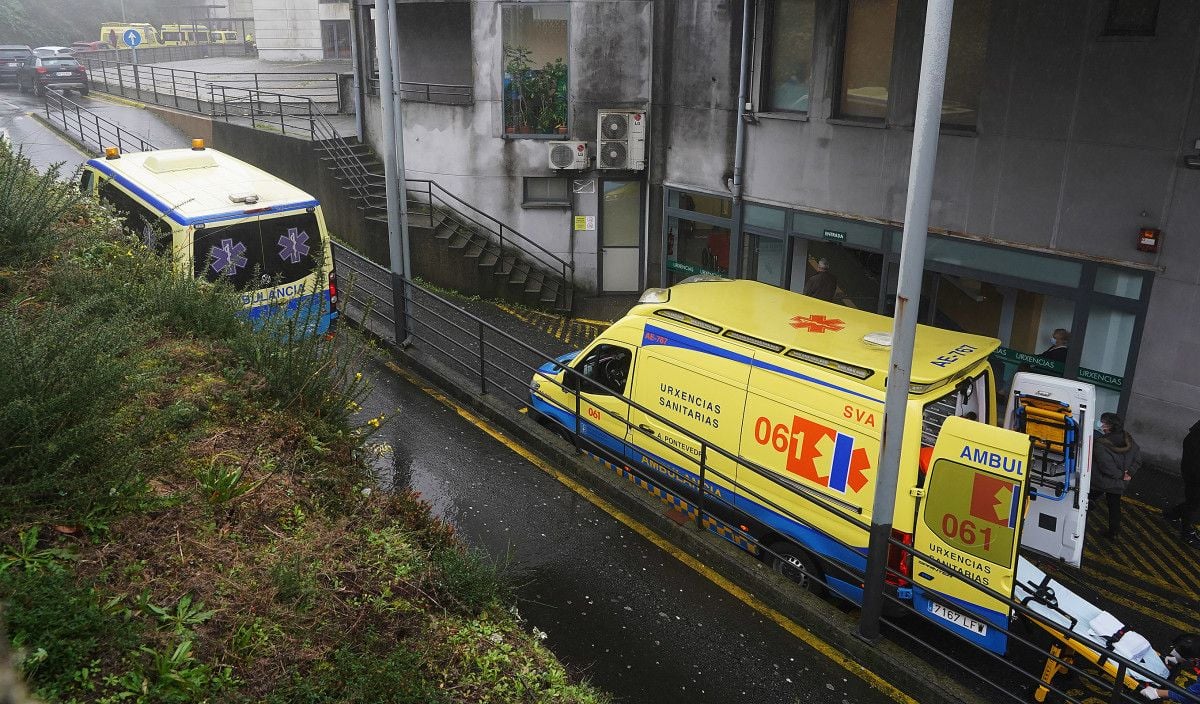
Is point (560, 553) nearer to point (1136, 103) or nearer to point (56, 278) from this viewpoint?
point (56, 278)

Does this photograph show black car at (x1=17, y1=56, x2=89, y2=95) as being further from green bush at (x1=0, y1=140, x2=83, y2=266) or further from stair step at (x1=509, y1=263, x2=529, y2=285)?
green bush at (x1=0, y1=140, x2=83, y2=266)

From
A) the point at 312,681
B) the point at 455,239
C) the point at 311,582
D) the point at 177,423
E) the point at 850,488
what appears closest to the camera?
the point at 312,681

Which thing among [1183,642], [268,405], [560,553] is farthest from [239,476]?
[1183,642]

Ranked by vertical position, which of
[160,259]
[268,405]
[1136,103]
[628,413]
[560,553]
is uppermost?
[1136,103]

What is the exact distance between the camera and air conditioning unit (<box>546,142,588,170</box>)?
17.2 meters

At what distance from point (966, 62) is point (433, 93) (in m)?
10.9

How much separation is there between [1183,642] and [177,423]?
7149mm

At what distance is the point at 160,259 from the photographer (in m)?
8.90

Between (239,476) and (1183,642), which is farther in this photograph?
(1183,642)

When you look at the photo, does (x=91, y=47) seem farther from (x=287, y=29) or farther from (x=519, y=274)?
(x=519, y=274)

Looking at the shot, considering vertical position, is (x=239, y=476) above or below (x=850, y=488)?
above

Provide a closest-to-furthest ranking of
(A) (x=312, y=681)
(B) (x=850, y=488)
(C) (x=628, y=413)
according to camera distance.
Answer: (A) (x=312, y=681), (B) (x=850, y=488), (C) (x=628, y=413)

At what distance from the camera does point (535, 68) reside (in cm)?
1748

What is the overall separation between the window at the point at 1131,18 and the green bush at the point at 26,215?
11407mm
